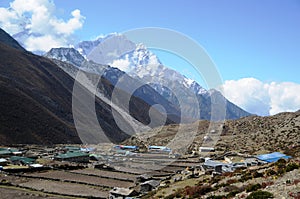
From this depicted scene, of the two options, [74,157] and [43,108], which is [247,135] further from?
[43,108]

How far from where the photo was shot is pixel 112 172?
51062mm

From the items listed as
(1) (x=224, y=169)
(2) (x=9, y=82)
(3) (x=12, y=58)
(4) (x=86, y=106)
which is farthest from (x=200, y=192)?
(3) (x=12, y=58)

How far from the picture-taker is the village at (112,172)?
34.8m

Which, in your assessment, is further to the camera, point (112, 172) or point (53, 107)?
point (53, 107)

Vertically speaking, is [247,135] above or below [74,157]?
above

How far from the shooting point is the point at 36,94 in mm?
133125

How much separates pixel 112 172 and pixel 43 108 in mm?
76776

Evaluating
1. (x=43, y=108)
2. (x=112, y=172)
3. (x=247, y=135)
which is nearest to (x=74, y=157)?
(x=112, y=172)

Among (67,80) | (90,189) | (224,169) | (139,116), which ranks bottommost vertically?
(90,189)

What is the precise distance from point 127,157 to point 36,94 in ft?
265

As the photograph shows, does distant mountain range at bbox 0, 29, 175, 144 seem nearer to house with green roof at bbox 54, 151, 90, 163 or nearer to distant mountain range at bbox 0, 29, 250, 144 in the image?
distant mountain range at bbox 0, 29, 250, 144

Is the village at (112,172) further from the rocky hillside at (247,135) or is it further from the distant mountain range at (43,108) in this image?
the distant mountain range at (43,108)

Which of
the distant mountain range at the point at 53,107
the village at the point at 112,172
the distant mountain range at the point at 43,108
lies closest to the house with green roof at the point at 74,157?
the village at the point at 112,172

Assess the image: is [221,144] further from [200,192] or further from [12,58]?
[12,58]
